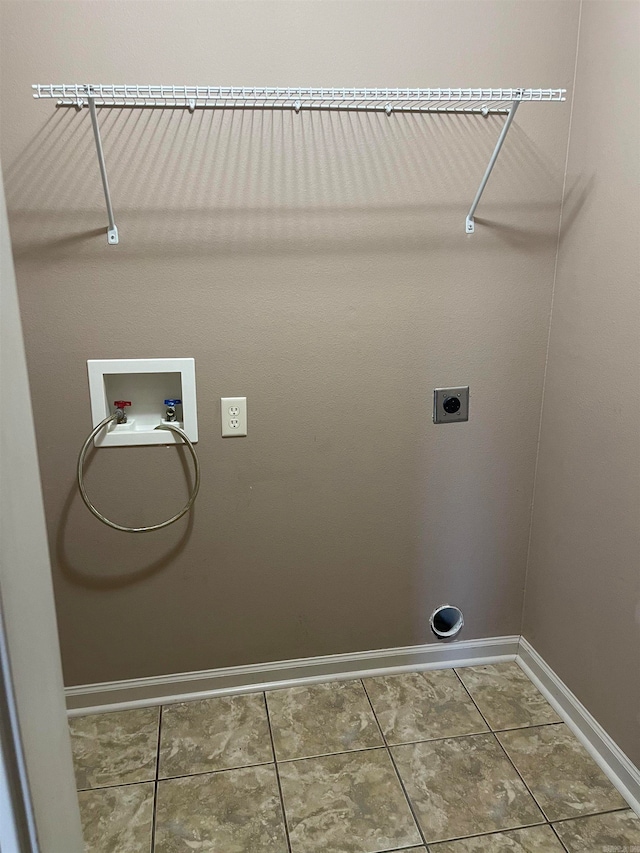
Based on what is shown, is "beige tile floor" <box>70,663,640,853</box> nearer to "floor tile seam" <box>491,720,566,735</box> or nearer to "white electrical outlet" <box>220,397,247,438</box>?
"floor tile seam" <box>491,720,566,735</box>

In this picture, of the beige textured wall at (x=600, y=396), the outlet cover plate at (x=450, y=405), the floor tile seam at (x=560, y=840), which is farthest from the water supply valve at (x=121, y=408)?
the floor tile seam at (x=560, y=840)

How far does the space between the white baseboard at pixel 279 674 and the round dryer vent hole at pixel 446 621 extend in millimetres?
40

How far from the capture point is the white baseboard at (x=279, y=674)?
1.79m

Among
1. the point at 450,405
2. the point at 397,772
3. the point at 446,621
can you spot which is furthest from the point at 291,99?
the point at 397,772

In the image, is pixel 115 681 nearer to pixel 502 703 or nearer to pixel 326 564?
pixel 326 564

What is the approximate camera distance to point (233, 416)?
164 cm

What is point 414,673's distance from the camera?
6.44 feet

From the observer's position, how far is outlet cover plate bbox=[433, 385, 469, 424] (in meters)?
1.73

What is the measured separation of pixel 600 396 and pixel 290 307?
0.86 metres

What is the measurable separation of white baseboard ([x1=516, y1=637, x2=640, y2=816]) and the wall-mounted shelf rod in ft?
4.54

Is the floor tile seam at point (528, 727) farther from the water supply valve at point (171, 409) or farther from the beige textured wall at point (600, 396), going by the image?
the water supply valve at point (171, 409)

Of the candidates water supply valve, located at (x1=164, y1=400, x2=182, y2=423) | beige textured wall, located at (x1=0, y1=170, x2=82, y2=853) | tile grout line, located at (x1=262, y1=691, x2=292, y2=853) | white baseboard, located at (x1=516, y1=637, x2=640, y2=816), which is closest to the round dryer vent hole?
white baseboard, located at (x1=516, y1=637, x2=640, y2=816)

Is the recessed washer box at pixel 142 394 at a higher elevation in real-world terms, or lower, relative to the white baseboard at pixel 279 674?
higher

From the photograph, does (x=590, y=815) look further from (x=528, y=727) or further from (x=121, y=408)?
(x=121, y=408)
